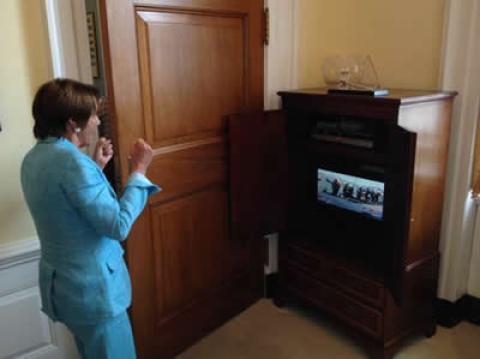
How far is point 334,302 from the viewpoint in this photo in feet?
7.23

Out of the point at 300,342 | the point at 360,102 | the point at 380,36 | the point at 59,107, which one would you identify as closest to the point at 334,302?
the point at 300,342

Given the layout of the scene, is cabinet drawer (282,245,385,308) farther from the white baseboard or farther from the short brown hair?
the short brown hair

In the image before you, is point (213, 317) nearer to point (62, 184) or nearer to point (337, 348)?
point (337, 348)

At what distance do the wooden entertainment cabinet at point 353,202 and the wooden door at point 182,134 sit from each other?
136 mm

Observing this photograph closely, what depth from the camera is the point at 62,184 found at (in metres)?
1.22

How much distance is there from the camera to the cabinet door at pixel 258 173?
2135 millimetres

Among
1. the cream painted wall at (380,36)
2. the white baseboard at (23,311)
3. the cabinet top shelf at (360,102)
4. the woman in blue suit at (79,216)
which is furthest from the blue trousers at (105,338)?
the cream painted wall at (380,36)

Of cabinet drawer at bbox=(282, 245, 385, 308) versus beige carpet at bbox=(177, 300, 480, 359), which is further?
beige carpet at bbox=(177, 300, 480, 359)

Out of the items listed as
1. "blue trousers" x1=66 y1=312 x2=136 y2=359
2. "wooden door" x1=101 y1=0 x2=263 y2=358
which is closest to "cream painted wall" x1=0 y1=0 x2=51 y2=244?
"wooden door" x1=101 y1=0 x2=263 y2=358

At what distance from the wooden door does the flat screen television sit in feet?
1.60

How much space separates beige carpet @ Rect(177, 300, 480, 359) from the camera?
2.12 m

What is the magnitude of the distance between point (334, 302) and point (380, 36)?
4.51 ft

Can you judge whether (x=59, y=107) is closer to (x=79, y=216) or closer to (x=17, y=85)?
(x=79, y=216)

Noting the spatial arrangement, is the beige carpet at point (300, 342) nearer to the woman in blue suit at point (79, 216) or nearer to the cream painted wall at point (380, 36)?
the woman in blue suit at point (79, 216)
